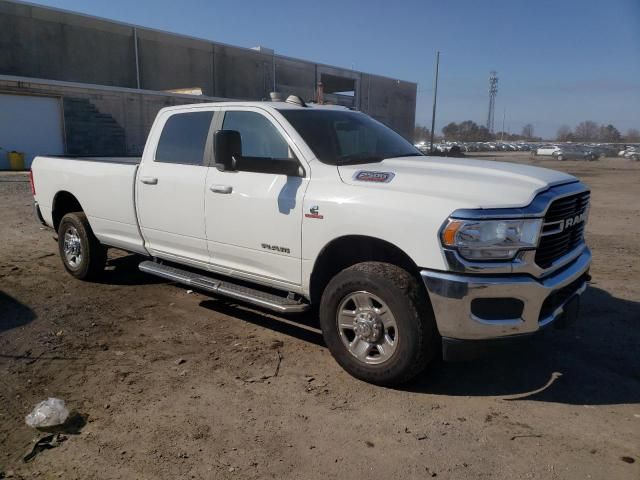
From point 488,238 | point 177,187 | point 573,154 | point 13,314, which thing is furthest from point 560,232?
point 573,154

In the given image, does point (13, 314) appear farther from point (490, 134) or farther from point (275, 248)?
point (490, 134)

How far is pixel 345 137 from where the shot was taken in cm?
456

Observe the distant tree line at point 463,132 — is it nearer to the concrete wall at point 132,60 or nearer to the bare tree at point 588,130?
the bare tree at point 588,130

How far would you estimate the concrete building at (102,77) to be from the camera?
24031 mm

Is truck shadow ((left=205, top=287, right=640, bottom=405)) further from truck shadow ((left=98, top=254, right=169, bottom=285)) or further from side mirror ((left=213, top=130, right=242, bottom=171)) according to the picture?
truck shadow ((left=98, top=254, right=169, bottom=285))

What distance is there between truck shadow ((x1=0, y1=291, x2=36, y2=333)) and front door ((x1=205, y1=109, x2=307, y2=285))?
1.90 m

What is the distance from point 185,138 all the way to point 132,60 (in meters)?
31.5

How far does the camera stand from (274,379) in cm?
385

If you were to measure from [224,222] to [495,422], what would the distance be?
2.61 metres

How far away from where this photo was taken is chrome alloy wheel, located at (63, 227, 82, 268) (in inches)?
245

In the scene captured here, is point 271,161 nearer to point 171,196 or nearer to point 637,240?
point 171,196

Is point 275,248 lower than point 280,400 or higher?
higher

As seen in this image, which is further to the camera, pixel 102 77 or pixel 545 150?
pixel 545 150

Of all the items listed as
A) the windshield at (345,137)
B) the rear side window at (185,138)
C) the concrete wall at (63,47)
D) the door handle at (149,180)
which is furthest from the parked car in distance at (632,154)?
the door handle at (149,180)
